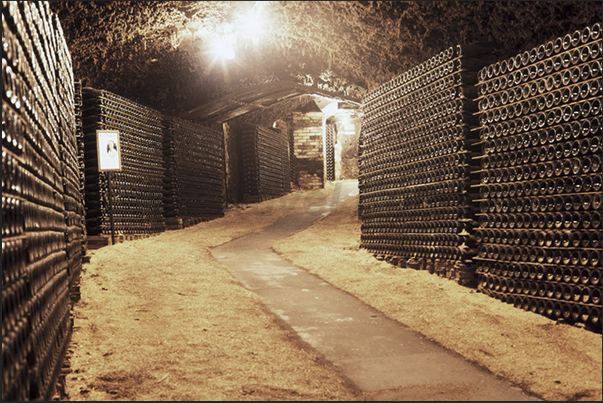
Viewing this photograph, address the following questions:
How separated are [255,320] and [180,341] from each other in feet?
3.20

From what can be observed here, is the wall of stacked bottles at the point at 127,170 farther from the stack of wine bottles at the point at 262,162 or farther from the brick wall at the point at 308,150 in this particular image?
the brick wall at the point at 308,150

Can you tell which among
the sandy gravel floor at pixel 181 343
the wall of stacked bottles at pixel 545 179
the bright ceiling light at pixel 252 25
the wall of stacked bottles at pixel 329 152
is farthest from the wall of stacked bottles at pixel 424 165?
the wall of stacked bottles at pixel 329 152

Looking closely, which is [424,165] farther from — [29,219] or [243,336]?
[29,219]

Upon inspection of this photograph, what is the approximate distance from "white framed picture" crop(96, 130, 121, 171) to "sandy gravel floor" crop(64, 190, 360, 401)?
1805 millimetres

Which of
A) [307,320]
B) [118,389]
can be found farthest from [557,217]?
[118,389]

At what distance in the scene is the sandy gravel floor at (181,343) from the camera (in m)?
3.83

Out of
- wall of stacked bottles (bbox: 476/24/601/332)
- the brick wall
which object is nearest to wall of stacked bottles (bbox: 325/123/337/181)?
the brick wall

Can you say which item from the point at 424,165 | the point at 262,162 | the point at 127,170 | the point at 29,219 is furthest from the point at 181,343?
the point at 262,162

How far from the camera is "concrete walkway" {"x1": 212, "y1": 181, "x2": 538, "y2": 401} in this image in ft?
12.7

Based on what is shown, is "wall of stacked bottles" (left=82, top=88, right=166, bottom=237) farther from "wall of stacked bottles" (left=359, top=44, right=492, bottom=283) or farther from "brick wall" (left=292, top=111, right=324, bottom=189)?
"brick wall" (left=292, top=111, right=324, bottom=189)

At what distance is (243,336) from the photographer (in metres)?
5.10

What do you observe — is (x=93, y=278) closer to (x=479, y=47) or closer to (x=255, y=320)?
(x=255, y=320)

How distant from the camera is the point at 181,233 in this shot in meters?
12.3

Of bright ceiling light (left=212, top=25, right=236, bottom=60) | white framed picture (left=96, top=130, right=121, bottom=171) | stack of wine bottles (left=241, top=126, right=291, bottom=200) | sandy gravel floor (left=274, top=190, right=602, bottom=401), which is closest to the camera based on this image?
sandy gravel floor (left=274, top=190, right=602, bottom=401)
